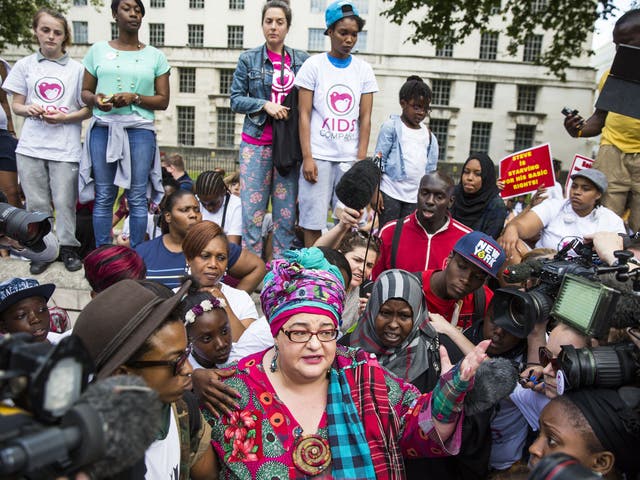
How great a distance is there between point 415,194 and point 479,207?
63cm

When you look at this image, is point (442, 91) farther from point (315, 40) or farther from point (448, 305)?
point (448, 305)

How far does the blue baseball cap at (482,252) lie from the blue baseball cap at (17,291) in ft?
8.26

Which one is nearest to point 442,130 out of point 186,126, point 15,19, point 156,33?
point 186,126

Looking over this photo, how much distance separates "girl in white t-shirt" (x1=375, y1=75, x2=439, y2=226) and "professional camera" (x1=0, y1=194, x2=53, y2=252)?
348 cm

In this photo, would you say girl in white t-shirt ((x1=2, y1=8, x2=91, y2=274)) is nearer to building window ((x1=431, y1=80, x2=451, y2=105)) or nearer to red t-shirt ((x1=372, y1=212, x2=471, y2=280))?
red t-shirt ((x1=372, y1=212, x2=471, y2=280))

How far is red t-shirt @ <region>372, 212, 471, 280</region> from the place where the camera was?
4.36 m

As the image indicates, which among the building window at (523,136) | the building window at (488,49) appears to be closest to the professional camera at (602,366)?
the building window at (488,49)

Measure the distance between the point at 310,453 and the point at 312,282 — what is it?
0.69 metres

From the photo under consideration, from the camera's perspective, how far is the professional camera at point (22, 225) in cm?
245

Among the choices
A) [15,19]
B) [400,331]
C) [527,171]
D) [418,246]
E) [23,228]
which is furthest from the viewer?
[15,19]

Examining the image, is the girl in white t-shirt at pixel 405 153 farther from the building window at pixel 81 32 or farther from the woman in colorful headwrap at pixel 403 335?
the building window at pixel 81 32

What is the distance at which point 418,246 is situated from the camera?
14.4 feet

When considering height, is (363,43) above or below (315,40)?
below

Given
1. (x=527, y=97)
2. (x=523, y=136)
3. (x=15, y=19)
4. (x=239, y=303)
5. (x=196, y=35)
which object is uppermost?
(x=196, y=35)
